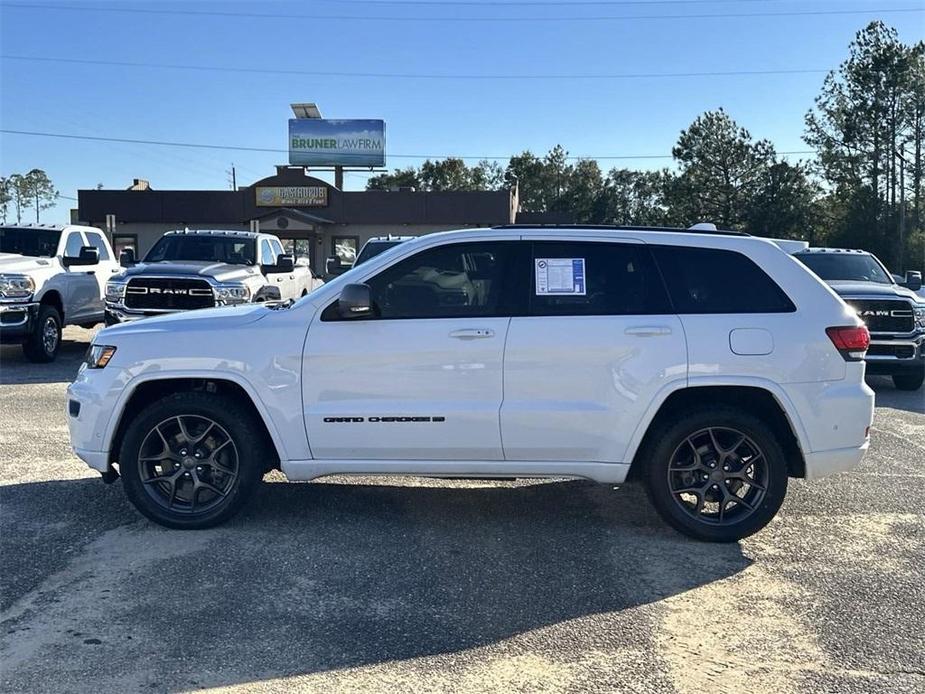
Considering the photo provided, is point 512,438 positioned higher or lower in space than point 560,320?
lower

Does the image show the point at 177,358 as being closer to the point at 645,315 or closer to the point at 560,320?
the point at 560,320

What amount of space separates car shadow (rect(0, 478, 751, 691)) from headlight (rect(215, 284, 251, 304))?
5.50 meters

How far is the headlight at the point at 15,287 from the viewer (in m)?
11.2

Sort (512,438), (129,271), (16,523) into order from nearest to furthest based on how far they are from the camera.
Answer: (512,438), (16,523), (129,271)

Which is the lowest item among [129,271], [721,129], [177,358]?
[177,358]

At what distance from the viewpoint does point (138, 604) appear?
399 centimetres

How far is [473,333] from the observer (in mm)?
4773

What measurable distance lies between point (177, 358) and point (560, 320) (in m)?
2.28

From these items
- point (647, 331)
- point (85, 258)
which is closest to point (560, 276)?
point (647, 331)

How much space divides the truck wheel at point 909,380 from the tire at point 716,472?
7031mm

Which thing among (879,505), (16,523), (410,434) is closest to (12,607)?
(16,523)

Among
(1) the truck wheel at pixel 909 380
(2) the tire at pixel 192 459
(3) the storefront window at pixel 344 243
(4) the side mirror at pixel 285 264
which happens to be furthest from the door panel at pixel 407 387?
(3) the storefront window at pixel 344 243

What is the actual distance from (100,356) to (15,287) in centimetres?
738

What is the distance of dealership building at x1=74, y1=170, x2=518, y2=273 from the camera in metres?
39.7
